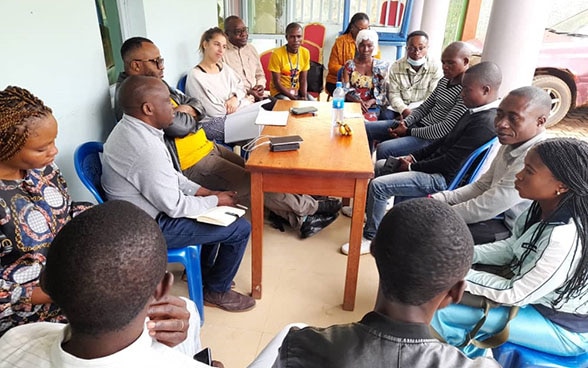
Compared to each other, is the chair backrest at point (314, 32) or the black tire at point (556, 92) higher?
the chair backrest at point (314, 32)

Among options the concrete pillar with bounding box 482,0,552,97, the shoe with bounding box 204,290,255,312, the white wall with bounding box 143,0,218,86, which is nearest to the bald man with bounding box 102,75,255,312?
the shoe with bounding box 204,290,255,312

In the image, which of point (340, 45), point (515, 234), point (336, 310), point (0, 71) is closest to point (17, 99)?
point (0, 71)

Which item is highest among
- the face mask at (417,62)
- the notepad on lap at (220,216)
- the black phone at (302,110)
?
the face mask at (417,62)

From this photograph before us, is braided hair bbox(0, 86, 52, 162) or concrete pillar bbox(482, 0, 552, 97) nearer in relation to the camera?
braided hair bbox(0, 86, 52, 162)

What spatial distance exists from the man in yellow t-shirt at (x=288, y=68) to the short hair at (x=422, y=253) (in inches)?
142

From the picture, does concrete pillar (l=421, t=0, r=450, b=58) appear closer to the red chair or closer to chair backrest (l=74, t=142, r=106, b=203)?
the red chair

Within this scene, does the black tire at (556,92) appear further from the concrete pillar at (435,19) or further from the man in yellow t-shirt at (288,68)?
the man in yellow t-shirt at (288,68)

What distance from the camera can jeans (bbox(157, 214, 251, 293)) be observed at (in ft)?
6.36

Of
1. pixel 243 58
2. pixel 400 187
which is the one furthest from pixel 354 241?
pixel 243 58

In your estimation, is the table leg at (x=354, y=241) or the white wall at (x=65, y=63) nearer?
the white wall at (x=65, y=63)

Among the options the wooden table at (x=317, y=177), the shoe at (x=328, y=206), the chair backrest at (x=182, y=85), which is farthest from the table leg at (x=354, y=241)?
the chair backrest at (x=182, y=85)

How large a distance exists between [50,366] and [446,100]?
9.42 feet

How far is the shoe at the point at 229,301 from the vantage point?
2207mm

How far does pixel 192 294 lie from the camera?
2.04m
